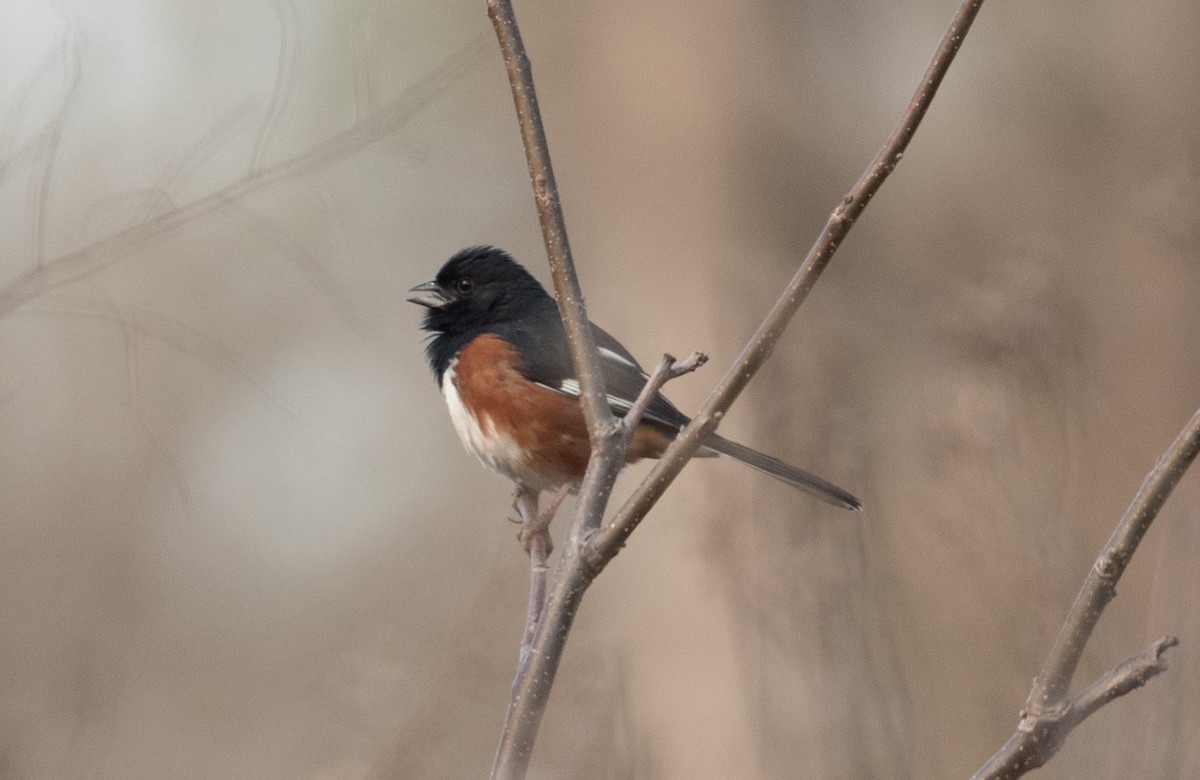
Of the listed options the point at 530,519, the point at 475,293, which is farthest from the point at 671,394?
Result: the point at 530,519

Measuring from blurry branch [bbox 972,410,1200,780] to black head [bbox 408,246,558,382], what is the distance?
2.75 m

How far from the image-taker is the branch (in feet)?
4.34

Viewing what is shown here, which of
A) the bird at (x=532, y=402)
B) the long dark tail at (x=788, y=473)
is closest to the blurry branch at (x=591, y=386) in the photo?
the long dark tail at (x=788, y=473)

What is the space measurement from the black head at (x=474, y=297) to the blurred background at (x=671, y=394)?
32 centimetres

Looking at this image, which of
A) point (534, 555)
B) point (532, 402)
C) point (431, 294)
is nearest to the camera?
point (534, 555)

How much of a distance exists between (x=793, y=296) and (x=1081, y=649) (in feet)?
1.60

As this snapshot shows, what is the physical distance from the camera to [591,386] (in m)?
1.62

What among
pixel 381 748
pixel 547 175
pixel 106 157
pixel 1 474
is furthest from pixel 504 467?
pixel 1 474

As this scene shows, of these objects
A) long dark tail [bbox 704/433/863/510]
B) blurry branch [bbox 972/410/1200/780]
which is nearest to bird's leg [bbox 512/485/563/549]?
long dark tail [bbox 704/433/863/510]

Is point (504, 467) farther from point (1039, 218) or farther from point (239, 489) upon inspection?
point (1039, 218)

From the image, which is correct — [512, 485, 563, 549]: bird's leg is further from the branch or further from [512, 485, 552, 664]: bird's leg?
the branch

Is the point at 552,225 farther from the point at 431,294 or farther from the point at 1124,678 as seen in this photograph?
the point at 431,294

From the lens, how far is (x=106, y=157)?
4770 mm

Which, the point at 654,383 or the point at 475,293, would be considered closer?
the point at 654,383
